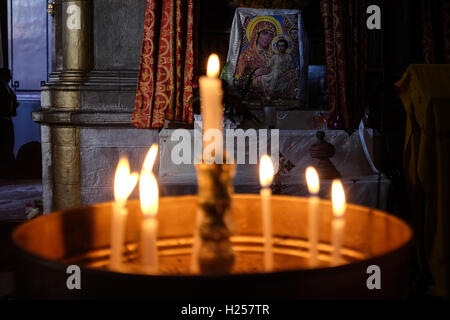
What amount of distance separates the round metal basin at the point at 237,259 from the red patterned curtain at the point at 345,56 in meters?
3.67

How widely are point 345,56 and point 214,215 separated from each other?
4.18 metres

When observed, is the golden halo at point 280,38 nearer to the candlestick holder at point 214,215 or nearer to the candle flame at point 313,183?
the candle flame at point 313,183

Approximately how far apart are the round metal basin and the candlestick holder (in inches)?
1.9

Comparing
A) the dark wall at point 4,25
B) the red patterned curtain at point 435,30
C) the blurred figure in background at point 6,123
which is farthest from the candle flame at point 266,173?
the dark wall at point 4,25

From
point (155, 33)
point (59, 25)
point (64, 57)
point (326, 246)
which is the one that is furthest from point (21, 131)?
point (326, 246)

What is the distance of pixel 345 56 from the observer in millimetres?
4586

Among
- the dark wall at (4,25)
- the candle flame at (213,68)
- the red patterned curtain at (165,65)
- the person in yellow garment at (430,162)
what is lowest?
the person in yellow garment at (430,162)

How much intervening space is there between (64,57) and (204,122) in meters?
4.57

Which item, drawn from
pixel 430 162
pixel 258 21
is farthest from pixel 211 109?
pixel 258 21

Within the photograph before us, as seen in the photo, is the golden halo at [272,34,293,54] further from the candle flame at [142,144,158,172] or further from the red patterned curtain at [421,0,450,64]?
the candle flame at [142,144,158,172]

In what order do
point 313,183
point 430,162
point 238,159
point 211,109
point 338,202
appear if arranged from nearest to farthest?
point 211,109 → point 338,202 → point 313,183 → point 430,162 → point 238,159

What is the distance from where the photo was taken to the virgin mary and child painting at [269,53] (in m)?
5.04

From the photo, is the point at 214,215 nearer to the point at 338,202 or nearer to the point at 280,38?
the point at 338,202
